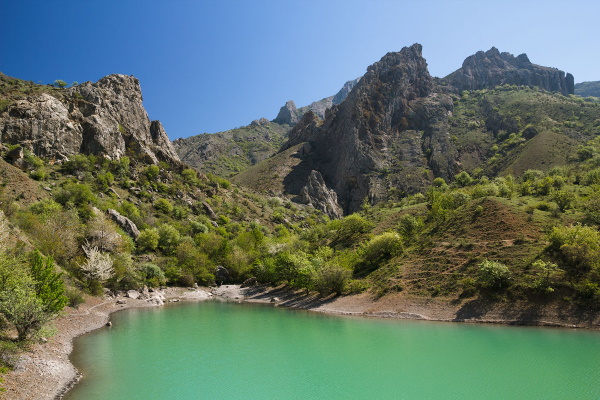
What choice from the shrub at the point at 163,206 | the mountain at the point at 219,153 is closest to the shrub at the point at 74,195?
the shrub at the point at 163,206

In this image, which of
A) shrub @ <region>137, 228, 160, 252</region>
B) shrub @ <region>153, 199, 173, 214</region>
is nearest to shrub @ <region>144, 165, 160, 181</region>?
shrub @ <region>153, 199, 173, 214</region>

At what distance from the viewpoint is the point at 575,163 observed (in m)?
81.1

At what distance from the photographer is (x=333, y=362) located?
20.4m

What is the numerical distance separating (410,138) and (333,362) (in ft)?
432

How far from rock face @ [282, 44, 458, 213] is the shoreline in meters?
73.3

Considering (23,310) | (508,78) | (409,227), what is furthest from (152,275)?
(508,78)

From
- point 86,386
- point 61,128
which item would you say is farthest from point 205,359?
point 61,128

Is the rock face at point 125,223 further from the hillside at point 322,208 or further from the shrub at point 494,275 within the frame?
the shrub at point 494,275

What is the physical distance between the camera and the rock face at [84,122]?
6467cm

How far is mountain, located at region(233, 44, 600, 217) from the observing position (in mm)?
106812

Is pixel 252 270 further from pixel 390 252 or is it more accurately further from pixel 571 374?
pixel 571 374

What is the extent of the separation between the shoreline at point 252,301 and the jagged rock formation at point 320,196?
6631cm

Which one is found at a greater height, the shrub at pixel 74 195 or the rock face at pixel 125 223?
the shrub at pixel 74 195

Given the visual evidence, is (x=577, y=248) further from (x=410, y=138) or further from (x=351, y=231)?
(x=410, y=138)
